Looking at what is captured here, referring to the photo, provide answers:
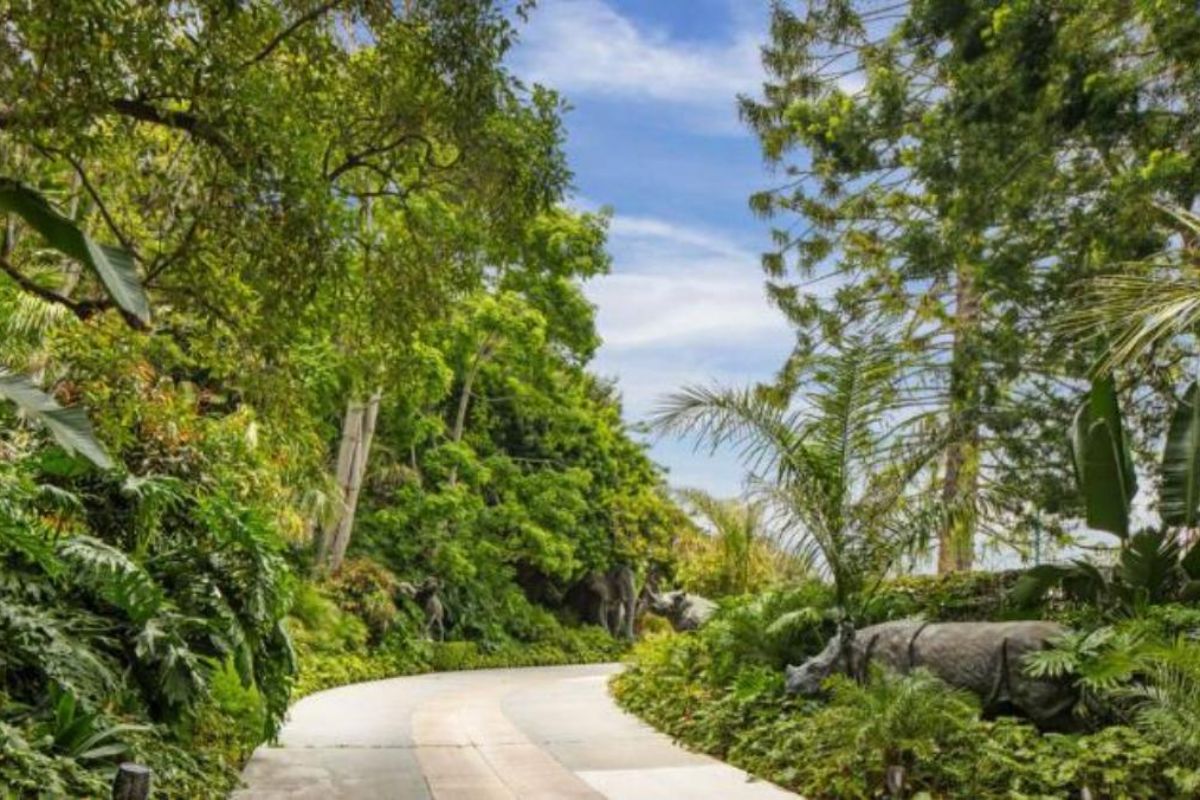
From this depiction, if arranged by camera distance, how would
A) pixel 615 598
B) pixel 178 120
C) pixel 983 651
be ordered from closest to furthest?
pixel 178 120, pixel 983 651, pixel 615 598

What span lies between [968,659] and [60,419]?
6.27m

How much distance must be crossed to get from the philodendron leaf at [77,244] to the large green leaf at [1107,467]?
24.2 feet

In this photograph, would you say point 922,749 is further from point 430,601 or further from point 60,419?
point 430,601

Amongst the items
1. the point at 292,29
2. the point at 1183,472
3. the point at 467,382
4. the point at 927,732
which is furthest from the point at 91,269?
the point at 467,382

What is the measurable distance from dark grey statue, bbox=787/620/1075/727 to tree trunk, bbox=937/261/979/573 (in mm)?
1591

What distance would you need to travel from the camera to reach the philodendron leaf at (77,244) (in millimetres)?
4000

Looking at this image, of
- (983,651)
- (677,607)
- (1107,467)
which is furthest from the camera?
(677,607)

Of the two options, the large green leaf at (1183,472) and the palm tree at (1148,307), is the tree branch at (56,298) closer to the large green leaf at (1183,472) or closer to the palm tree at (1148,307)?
the palm tree at (1148,307)

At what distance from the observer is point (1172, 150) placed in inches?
388

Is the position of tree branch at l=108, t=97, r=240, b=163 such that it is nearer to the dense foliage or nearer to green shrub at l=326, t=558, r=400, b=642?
the dense foliage

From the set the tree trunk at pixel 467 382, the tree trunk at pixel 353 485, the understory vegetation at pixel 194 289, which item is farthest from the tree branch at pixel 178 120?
the tree trunk at pixel 467 382

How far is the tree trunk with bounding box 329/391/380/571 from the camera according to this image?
18.2 meters

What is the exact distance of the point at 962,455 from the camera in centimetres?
1313

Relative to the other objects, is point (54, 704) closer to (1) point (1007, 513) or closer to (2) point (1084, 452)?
(2) point (1084, 452)
